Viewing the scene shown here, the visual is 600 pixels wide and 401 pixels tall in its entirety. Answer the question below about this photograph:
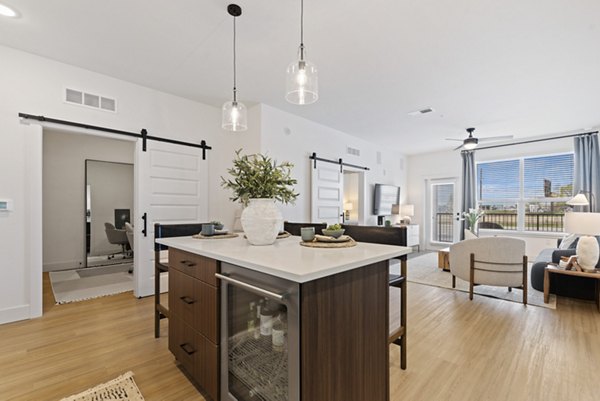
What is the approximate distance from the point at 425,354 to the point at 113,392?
7.37 ft

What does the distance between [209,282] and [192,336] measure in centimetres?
47

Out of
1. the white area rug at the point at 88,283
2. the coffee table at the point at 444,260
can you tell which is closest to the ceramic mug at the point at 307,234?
the white area rug at the point at 88,283

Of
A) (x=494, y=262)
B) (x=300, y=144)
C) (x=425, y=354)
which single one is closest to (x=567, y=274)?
(x=494, y=262)

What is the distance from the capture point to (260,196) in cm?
174

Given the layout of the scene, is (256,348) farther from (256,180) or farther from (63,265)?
(63,265)

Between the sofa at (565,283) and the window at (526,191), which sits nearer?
the sofa at (565,283)

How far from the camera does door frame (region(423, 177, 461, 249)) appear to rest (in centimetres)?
720

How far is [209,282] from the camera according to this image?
152 centimetres

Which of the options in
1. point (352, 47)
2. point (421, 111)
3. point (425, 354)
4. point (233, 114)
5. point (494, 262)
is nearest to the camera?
point (425, 354)

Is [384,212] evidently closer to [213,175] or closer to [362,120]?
[362,120]

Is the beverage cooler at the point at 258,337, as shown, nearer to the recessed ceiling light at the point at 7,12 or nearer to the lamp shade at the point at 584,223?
the recessed ceiling light at the point at 7,12

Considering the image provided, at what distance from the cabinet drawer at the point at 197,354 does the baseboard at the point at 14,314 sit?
2.13m

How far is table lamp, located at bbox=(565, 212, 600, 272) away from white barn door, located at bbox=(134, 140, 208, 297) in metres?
4.71

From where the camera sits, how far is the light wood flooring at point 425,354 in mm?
1773
